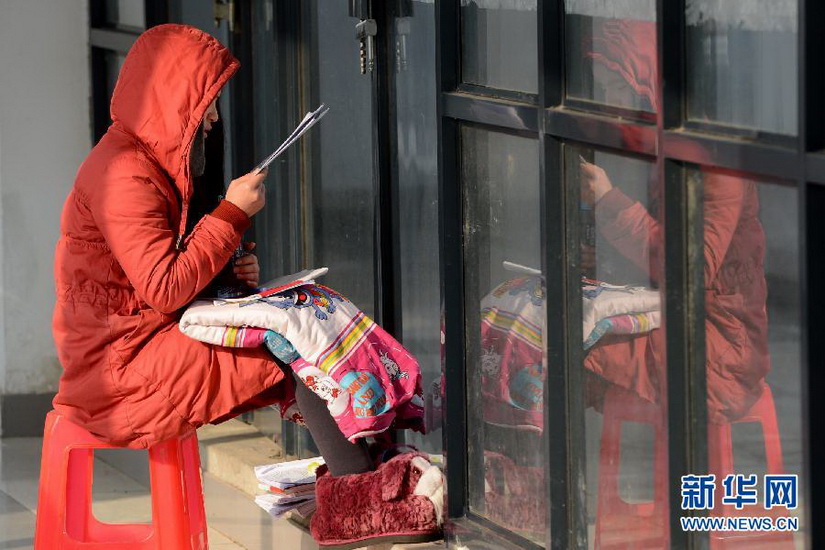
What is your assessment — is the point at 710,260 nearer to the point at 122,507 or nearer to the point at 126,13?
the point at 122,507

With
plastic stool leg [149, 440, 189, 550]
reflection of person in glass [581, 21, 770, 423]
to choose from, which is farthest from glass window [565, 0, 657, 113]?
plastic stool leg [149, 440, 189, 550]

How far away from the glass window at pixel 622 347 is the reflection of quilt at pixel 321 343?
619 mm

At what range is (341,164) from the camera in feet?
15.3

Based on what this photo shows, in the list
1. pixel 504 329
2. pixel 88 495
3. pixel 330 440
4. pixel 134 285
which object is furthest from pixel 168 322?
pixel 504 329

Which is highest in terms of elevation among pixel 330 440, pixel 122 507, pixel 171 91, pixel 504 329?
pixel 171 91

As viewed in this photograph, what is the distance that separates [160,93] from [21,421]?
3240 millimetres

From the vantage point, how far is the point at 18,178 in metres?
6.46

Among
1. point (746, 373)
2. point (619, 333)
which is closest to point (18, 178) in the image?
point (619, 333)

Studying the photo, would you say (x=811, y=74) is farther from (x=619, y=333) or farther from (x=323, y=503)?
→ (x=323, y=503)

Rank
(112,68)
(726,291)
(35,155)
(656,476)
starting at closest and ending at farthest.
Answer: (726,291) < (656,476) < (35,155) < (112,68)

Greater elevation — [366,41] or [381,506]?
[366,41]

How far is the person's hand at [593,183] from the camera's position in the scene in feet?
10.2

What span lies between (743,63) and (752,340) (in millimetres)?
482

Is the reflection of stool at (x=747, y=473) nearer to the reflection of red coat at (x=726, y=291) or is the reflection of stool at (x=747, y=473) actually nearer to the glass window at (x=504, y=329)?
the reflection of red coat at (x=726, y=291)
